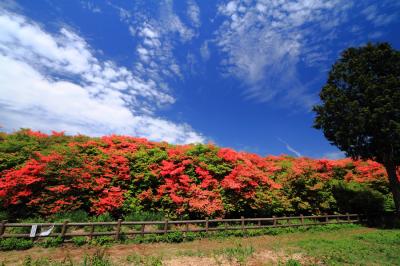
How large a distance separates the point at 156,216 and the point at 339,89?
682 inches

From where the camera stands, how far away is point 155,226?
43.5 feet

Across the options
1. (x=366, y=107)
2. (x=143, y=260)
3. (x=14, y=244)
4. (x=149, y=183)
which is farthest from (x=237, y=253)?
(x=366, y=107)

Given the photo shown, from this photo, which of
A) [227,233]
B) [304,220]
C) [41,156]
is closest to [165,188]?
[227,233]

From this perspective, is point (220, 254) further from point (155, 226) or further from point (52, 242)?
point (52, 242)

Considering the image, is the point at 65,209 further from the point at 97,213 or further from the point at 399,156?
the point at 399,156

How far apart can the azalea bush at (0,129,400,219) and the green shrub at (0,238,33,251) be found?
2.53 m

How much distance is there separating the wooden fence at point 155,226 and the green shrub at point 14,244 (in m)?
0.19

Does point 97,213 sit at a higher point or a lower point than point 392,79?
lower

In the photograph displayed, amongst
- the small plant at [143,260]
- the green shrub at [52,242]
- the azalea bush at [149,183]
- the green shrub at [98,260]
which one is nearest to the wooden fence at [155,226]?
the green shrub at [52,242]

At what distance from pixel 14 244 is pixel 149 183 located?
7160mm

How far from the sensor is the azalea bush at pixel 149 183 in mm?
13023

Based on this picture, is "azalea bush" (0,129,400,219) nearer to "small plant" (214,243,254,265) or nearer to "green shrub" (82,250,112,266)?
"small plant" (214,243,254,265)

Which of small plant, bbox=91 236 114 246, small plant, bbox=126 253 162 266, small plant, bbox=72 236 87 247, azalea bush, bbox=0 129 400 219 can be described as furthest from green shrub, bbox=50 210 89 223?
small plant, bbox=126 253 162 266

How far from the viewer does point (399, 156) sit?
1667 centimetres
